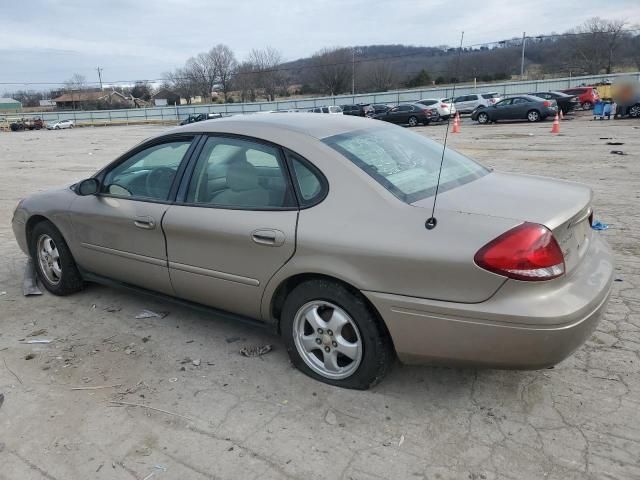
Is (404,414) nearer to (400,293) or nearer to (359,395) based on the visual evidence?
(359,395)

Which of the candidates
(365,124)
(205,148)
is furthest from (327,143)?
(205,148)

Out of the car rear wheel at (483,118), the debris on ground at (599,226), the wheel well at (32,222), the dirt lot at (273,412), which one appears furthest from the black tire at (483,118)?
the wheel well at (32,222)

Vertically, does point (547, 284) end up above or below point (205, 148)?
below

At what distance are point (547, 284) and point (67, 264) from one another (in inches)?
154

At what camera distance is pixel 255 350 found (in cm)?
359

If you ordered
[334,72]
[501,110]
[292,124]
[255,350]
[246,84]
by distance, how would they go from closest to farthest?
[292,124]
[255,350]
[501,110]
[334,72]
[246,84]

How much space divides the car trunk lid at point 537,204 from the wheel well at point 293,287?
58 centimetres

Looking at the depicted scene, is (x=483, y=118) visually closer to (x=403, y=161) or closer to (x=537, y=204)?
(x=403, y=161)

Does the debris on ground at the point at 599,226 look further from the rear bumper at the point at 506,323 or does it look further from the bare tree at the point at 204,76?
the bare tree at the point at 204,76

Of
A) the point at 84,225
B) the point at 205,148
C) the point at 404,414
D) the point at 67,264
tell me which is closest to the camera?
the point at 404,414

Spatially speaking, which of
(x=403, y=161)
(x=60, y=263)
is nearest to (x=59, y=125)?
(x=60, y=263)

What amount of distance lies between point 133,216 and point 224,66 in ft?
313

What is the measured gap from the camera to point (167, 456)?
2.57m

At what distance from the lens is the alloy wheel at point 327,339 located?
2.91m
